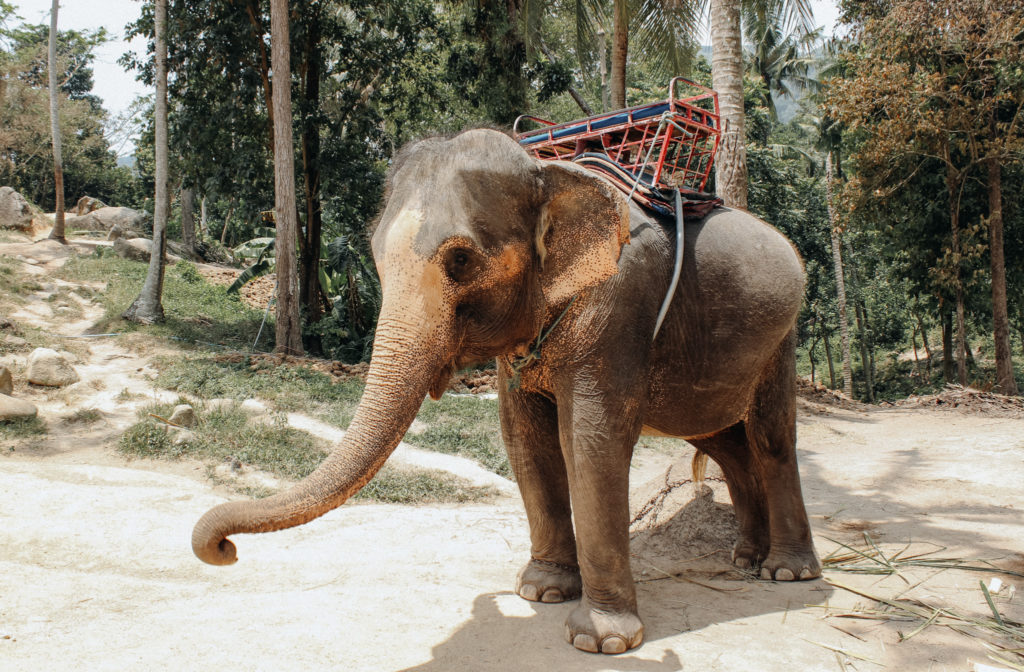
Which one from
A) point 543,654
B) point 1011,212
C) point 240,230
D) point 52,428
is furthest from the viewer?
point 240,230

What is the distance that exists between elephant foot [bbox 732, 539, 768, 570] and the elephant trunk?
9.34 ft

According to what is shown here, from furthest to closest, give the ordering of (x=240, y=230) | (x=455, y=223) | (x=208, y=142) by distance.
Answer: (x=240, y=230) → (x=208, y=142) → (x=455, y=223)

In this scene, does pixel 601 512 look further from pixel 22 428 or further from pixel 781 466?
pixel 22 428

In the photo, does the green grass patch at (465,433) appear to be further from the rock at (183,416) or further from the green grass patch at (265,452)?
the rock at (183,416)

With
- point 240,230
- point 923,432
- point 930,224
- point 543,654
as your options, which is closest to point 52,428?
point 543,654

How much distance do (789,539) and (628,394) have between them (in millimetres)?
1807

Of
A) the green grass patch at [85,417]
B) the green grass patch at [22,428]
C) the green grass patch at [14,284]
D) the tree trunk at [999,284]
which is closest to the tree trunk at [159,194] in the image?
the green grass patch at [14,284]

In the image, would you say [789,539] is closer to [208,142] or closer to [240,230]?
[208,142]

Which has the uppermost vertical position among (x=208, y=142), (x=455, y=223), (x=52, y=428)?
(x=208, y=142)

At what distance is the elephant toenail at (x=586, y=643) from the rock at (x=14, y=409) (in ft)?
22.4

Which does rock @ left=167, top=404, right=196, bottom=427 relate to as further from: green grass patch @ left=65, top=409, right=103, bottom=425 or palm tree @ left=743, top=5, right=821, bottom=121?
palm tree @ left=743, top=5, right=821, bottom=121

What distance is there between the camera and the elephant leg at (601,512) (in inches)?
133

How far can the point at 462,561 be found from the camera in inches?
190

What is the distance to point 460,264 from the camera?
2.98m
